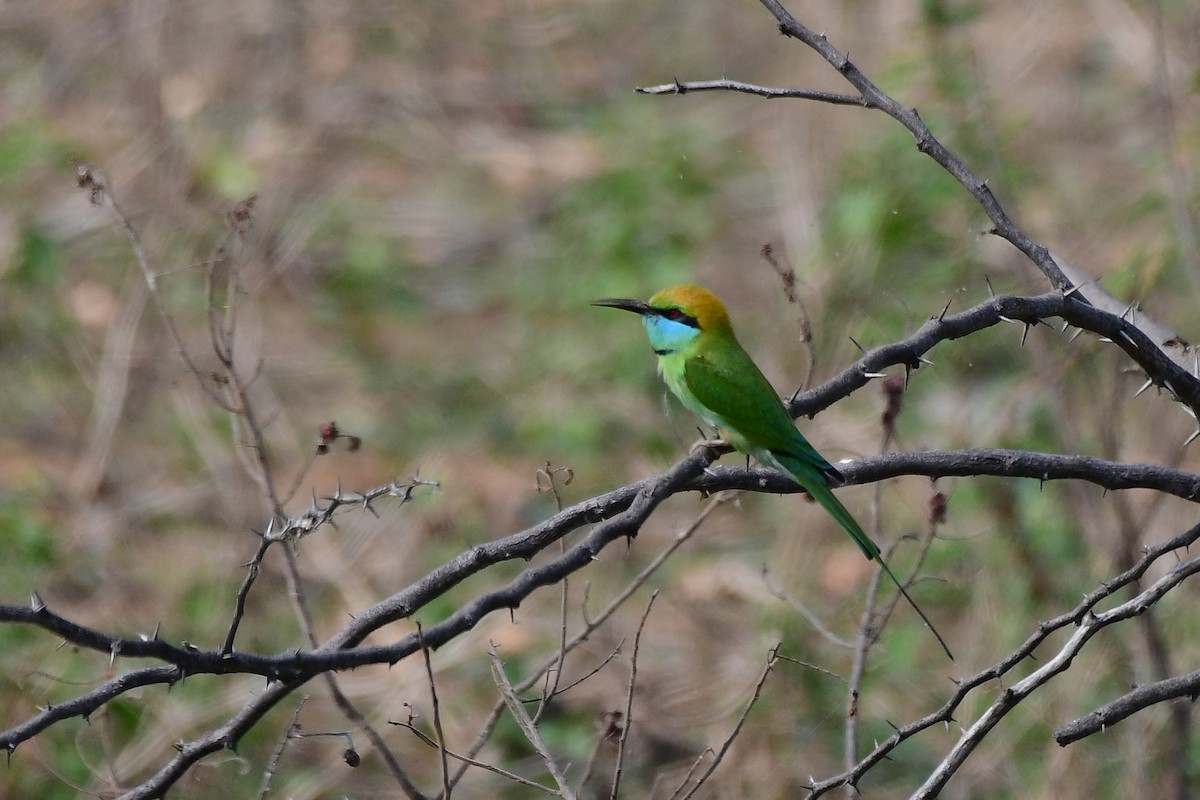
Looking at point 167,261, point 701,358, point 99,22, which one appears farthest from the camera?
point 99,22

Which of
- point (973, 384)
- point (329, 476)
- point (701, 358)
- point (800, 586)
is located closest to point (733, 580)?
point (800, 586)

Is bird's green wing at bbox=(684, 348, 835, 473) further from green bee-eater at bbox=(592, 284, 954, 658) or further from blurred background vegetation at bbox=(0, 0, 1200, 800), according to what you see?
blurred background vegetation at bbox=(0, 0, 1200, 800)

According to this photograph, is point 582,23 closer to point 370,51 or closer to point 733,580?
point 370,51

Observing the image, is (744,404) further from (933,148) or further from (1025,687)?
(1025,687)

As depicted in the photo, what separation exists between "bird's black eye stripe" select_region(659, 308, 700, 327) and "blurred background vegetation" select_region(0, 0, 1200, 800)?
152 centimetres

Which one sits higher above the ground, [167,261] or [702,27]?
[702,27]

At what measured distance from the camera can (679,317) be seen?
144 inches

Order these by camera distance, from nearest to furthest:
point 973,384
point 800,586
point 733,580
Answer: point 800,586 < point 733,580 < point 973,384

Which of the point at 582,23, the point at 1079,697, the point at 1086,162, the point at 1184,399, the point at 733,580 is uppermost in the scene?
the point at 582,23

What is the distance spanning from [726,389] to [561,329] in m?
4.28

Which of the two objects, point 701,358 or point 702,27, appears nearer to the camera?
point 701,358

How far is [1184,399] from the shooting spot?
9.07ft

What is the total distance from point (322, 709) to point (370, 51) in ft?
19.4

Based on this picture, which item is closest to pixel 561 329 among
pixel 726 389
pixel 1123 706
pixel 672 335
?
pixel 672 335
